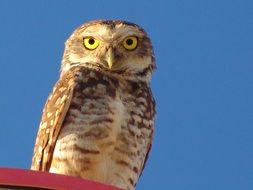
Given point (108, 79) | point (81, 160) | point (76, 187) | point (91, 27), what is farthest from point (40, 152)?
point (76, 187)

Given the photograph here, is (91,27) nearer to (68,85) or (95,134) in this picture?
(68,85)

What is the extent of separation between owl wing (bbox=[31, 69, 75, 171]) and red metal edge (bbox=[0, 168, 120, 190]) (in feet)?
6.87

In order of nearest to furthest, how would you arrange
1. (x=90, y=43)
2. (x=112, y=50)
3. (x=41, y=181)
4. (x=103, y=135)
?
(x=41, y=181)
(x=103, y=135)
(x=112, y=50)
(x=90, y=43)

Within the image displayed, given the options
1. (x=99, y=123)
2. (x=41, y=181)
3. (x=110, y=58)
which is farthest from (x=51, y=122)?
(x=41, y=181)

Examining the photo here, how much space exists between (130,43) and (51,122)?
1.09 m

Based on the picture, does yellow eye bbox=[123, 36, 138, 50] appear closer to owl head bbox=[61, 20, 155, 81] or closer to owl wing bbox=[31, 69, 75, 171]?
owl head bbox=[61, 20, 155, 81]

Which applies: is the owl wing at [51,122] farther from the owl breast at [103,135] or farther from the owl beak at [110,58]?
the owl beak at [110,58]

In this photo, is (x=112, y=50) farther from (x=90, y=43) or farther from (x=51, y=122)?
(x=51, y=122)

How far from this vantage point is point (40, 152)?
584 cm

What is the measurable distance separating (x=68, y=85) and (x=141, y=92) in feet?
1.78

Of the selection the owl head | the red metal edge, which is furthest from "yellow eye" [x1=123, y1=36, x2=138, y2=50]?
the red metal edge

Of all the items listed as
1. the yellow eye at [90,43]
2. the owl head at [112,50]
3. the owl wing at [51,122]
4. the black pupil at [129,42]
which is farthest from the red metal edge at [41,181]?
the black pupil at [129,42]

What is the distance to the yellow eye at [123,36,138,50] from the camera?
6.53 metres

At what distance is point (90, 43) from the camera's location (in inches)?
256
